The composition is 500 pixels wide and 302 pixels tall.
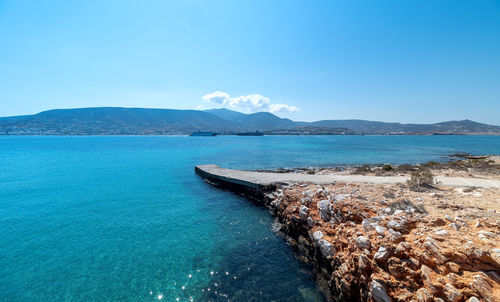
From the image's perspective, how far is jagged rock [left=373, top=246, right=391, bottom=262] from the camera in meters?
4.99

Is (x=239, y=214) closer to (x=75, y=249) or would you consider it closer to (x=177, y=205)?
(x=177, y=205)

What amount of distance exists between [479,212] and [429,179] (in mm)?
5041

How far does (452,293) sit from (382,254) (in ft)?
4.48

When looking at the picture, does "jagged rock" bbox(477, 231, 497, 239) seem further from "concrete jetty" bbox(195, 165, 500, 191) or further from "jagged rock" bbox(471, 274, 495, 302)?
"concrete jetty" bbox(195, 165, 500, 191)

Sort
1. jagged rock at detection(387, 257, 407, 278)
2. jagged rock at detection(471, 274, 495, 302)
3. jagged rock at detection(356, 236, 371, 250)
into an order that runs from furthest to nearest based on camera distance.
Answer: jagged rock at detection(356, 236, 371, 250) → jagged rock at detection(387, 257, 407, 278) → jagged rock at detection(471, 274, 495, 302)

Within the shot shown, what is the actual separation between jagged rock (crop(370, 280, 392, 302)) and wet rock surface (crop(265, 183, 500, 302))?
0.8 inches

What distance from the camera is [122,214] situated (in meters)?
11.7

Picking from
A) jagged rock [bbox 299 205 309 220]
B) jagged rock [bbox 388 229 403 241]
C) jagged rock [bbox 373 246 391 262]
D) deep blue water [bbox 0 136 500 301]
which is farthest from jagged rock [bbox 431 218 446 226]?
jagged rock [bbox 299 205 309 220]

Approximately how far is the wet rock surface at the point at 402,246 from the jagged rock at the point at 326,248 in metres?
0.02

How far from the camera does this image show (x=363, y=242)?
5.60 meters

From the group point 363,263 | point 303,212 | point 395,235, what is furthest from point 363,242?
point 303,212

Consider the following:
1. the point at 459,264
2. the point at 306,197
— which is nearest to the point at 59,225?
the point at 306,197

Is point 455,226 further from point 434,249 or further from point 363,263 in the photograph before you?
point 363,263

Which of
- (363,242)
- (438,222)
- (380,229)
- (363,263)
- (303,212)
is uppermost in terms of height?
(438,222)
